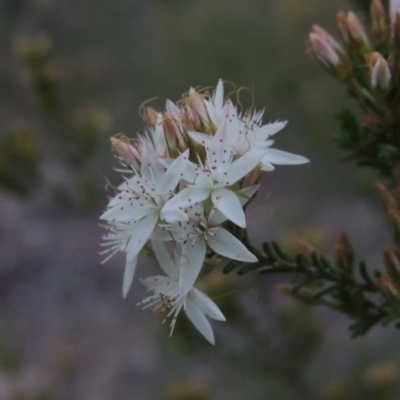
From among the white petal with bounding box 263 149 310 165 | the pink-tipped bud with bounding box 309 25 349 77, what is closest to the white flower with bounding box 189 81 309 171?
the white petal with bounding box 263 149 310 165

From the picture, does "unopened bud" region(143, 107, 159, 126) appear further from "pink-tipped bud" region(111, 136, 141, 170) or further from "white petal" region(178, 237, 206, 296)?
"white petal" region(178, 237, 206, 296)

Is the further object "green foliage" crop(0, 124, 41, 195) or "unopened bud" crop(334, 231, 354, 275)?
"green foliage" crop(0, 124, 41, 195)

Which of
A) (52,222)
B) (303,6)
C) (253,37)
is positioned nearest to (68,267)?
(52,222)

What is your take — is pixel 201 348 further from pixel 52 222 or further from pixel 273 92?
pixel 52 222

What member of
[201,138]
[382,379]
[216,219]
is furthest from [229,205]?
[382,379]

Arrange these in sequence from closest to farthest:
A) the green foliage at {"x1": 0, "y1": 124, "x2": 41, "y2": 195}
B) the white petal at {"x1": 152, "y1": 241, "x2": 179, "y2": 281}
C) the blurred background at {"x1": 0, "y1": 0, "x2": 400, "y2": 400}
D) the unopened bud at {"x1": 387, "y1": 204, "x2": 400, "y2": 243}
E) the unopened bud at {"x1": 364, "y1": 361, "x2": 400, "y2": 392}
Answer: the white petal at {"x1": 152, "y1": 241, "x2": 179, "y2": 281}, the unopened bud at {"x1": 387, "y1": 204, "x2": 400, "y2": 243}, the unopened bud at {"x1": 364, "y1": 361, "x2": 400, "y2": 392}, the blurred background at {"x1": 0, "y1": 0, "x2": 400, "y2": 400}, the green foliage at {"x1": 0, "y1": 124, "x2": 41, "y2": 195}

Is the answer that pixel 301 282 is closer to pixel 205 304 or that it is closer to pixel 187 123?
pixel 205 304
